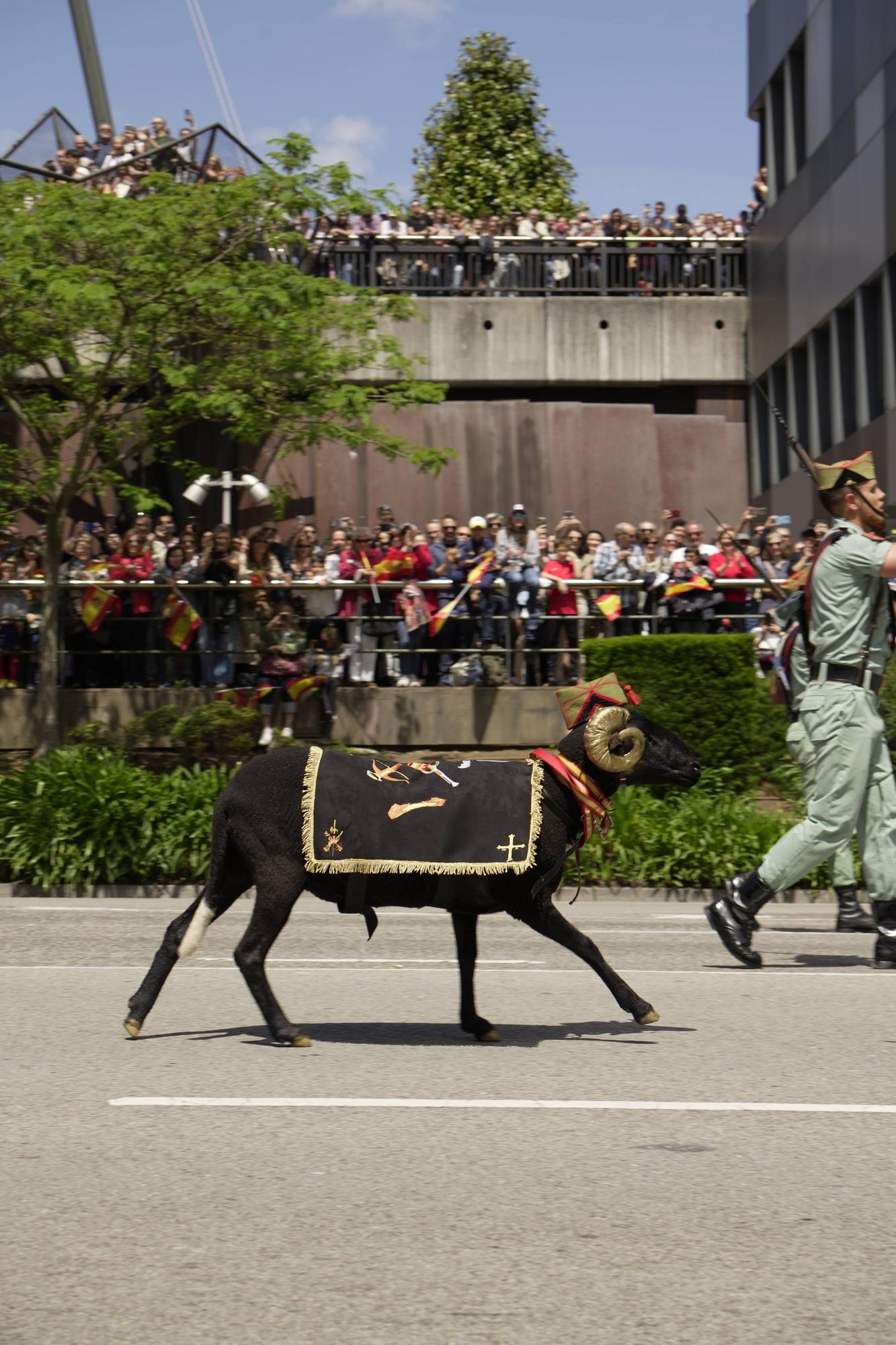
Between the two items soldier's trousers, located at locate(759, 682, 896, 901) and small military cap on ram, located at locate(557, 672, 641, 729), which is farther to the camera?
soldier's trousers, located at locate(759, 682, 896, 901)

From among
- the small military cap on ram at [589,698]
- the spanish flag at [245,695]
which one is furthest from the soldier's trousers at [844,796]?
the spanish flag at [245,695]

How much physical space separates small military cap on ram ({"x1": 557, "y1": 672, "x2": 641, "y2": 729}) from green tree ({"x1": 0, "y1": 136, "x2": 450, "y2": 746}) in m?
10.8

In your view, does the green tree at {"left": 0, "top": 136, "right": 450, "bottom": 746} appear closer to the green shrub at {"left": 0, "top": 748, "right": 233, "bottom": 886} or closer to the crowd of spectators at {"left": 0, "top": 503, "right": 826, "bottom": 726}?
the crowd of spectators at {"left": 0, "top": 503, "right": 826, "bottom": 726}

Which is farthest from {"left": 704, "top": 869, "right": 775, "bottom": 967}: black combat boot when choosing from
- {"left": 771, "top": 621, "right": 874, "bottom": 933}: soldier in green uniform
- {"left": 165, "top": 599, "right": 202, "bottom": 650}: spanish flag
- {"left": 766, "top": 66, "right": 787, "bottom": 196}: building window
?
{"left": 766, "top": 66, "right": 787, "bottom": 196}: building window

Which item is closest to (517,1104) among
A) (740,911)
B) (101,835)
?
(740,911)

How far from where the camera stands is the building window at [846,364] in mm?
27531

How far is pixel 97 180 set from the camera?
2041cm

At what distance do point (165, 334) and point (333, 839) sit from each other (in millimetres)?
12663

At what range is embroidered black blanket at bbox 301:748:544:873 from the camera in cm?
704

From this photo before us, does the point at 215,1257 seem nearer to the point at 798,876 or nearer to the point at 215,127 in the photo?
the point at 798,876

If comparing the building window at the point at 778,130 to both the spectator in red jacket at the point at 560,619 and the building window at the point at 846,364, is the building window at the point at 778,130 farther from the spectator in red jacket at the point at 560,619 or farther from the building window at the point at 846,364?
the spectator in red jacket at the point at 560,619

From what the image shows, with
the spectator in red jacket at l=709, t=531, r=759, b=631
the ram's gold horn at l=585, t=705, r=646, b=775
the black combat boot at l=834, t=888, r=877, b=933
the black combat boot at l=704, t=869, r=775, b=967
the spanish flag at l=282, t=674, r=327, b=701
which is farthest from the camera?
the spectator in red jacket at l=709, t=531, r=759, b=631

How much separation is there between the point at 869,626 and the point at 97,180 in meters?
13.7

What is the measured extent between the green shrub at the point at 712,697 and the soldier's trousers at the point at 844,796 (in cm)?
785
